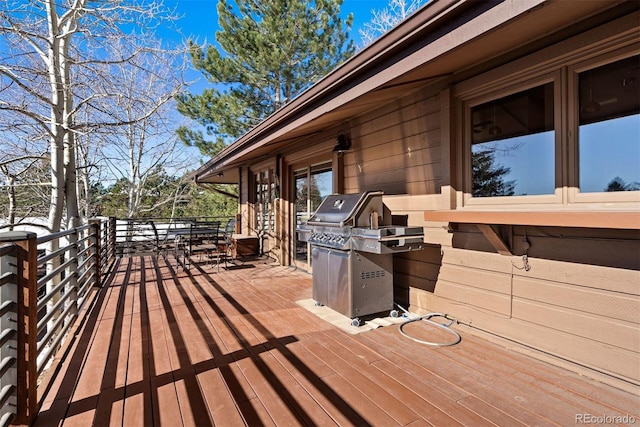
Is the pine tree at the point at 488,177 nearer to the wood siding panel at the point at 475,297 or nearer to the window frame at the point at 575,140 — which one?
the window frame at the point at 575,140

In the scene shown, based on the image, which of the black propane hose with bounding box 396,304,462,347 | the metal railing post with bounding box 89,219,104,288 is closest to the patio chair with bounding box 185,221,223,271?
the metal railing post with bounding box 89,219,104,288

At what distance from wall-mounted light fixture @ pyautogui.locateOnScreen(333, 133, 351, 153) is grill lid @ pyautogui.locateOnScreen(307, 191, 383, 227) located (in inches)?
37.2

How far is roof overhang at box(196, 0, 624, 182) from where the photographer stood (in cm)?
167

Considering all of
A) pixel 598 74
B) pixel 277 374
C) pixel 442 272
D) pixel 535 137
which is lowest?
pixel 277 374

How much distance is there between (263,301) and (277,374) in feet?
5.42

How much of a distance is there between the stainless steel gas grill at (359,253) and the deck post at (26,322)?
6.82 feet

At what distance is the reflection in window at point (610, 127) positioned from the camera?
181cm

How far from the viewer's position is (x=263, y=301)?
3668 mm

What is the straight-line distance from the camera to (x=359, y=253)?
9.39 feet

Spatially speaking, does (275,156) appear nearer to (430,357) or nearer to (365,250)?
(365,250)

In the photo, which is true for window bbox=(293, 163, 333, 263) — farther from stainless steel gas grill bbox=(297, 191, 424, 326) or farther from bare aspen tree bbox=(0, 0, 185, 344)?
bare aspen tree bbox=(0, 0, 185, 344)

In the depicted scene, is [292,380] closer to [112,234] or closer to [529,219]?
[529,219]

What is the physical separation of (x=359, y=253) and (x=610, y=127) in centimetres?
186

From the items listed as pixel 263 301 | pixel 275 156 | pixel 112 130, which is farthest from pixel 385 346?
pixel 112 130
